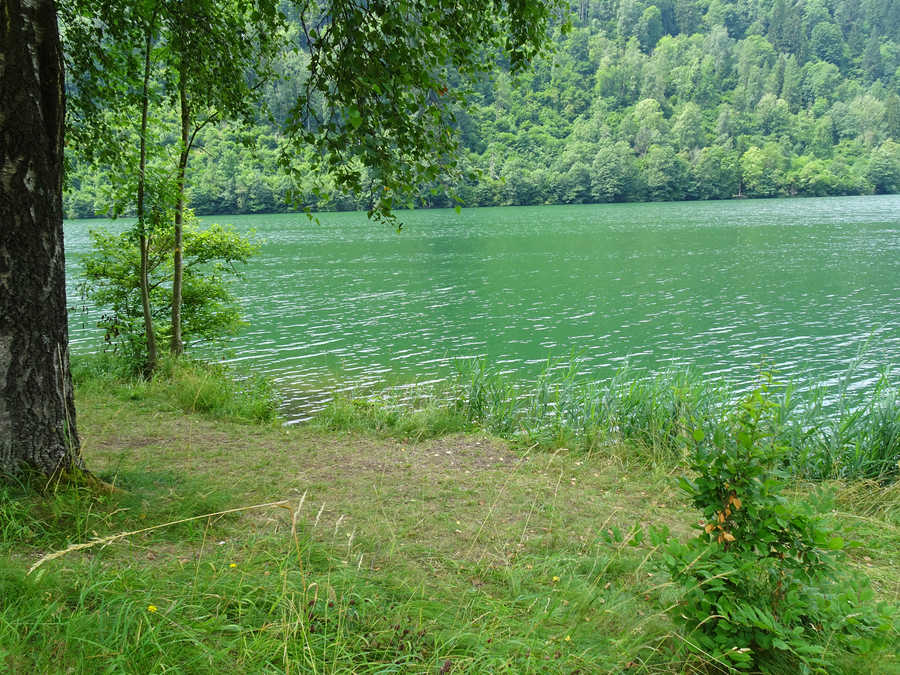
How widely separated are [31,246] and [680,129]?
143 meters

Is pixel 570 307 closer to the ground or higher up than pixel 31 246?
closer to the ground

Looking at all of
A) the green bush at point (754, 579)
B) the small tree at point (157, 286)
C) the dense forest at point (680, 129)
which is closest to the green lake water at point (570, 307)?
the green bush at point (754, 579)

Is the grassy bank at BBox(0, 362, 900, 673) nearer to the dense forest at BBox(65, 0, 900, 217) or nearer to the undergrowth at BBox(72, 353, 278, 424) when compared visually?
the undergrowth at BBox(72, 353, 278, 424)

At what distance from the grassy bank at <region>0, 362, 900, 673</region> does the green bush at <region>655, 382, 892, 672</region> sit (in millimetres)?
129

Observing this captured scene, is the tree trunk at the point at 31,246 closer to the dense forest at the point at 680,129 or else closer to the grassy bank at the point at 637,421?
the grassy bank at the point at 637,421

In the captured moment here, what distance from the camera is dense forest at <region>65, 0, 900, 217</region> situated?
108 meters

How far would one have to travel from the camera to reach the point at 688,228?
2299 inches

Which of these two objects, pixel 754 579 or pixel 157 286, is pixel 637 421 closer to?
pixel 754 579

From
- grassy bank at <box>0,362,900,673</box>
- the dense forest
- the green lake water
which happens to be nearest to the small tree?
the green lake water

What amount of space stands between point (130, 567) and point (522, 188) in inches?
4379

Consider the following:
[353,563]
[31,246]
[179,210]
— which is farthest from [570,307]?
[31,246]

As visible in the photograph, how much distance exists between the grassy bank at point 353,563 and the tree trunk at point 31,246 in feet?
1.48

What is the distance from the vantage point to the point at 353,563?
12.1ft

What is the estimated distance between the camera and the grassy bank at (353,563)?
8.36 ft
